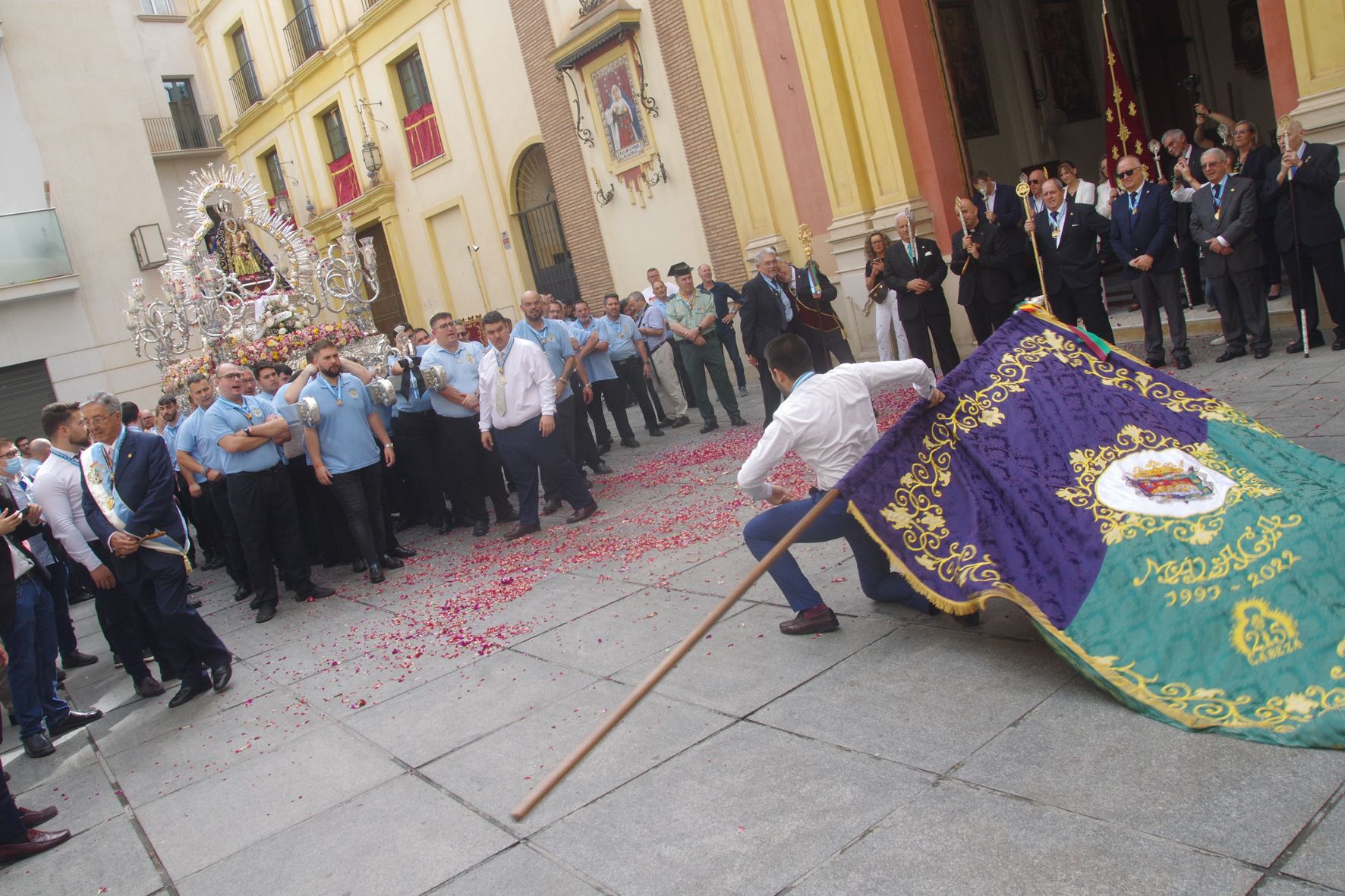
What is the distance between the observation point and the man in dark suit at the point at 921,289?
1034 centimetres

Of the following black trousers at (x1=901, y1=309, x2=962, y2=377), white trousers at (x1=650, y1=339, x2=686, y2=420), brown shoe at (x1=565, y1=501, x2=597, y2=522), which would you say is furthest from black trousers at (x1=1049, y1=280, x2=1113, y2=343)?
white trousers at (x1=650, y1=339, x2=686, y2=420)

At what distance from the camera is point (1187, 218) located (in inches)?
387

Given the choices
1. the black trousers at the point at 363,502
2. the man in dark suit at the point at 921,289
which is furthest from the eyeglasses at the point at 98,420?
the man in dark suit at the point at 921,289

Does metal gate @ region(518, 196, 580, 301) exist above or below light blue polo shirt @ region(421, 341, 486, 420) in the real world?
above

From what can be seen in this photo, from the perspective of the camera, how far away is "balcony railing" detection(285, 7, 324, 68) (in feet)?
81.5

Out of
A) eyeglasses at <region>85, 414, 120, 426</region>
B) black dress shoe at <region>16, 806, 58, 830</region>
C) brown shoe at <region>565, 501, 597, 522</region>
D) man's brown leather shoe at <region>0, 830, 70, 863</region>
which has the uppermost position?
eyeglasses at <region>85, 414, 120, 426</region>

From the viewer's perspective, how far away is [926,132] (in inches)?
495

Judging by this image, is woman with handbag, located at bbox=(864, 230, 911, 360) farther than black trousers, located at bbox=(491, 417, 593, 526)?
Yes

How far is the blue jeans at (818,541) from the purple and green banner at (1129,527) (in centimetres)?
33

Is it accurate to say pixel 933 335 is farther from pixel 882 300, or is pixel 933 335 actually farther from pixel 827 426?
pixel 827 426

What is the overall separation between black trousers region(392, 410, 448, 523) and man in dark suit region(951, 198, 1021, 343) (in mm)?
5294

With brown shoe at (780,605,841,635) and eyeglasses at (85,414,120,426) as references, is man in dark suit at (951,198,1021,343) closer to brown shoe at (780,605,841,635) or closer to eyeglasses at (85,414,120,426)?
brown shoe at (780,605,841,635)

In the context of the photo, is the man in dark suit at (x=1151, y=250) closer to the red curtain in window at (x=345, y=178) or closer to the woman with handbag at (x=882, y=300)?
the woman with handbag at (x=882, y=300)

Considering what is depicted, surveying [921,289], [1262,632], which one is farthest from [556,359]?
[1262,632]
